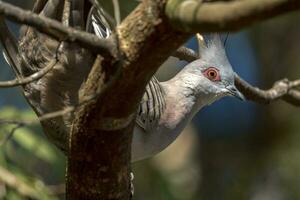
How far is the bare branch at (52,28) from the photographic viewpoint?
1960 mm

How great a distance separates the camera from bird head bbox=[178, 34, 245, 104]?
3.60 metres

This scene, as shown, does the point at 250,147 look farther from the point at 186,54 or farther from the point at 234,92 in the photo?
the point at 186,54

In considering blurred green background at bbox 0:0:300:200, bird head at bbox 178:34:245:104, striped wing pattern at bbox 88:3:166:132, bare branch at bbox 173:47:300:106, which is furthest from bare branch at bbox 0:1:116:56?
blurred green background at bbox 0:0:300:200

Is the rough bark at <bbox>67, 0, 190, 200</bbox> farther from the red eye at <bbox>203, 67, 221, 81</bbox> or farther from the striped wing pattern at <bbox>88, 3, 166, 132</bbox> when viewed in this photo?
the red eye at <bbox>203, 67, 221, 81</bbox>

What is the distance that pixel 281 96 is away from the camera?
8.84ft

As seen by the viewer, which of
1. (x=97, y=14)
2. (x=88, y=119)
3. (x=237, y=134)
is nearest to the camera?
(x=88, y=119)

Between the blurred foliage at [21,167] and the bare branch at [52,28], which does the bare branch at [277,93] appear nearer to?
the bare branch at [52,28]

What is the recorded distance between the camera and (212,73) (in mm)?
3744

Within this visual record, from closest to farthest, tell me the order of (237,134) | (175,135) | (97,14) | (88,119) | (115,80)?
(115,80) < (88,119) < (97,14) < (175,135) < (237,134)

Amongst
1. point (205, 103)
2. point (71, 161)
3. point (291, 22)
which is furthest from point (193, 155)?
point (71, 161)

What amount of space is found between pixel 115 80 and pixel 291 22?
14.8ft

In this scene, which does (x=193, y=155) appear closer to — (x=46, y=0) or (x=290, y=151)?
(x=290, y=151)

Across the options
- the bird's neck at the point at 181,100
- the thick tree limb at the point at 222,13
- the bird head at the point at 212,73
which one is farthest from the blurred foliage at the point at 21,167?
the thick tree limb at the point at 222,13

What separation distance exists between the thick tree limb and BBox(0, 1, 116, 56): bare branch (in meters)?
0.23
